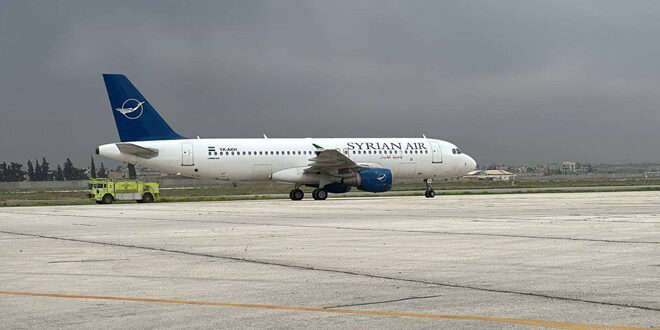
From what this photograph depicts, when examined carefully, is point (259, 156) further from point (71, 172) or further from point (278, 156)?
point (71, 172)

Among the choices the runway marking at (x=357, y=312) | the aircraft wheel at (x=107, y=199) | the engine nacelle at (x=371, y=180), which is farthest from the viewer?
the aircraft wheel at (x=107, y=199)

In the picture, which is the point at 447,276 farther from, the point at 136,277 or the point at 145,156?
the point at 145,156

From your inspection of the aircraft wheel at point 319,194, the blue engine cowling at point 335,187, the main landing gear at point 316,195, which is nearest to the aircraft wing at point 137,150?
the main landing gear at point 316,195

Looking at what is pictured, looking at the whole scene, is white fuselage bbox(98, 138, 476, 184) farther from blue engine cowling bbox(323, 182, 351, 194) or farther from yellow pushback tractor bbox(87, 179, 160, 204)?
yellow pushback tractor bbox(87, 179, 160, 204)

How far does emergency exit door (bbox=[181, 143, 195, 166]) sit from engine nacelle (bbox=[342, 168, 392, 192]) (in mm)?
7956

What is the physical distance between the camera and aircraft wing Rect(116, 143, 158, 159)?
127 feet

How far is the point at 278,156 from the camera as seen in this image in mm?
41812

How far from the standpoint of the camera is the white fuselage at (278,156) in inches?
1576

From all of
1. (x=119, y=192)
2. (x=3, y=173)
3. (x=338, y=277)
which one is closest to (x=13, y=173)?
(x=3, y=173)

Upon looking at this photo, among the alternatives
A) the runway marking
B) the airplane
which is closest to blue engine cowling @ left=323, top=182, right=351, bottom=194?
the airplane

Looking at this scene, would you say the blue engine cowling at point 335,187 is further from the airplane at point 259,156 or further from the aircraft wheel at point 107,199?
the aircraft wheel at point 107,199

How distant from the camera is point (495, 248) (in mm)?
13320

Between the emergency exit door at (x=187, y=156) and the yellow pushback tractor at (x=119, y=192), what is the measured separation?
590 centimetres

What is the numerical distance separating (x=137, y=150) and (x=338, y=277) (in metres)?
30.7
